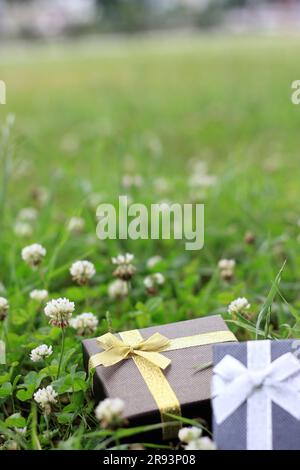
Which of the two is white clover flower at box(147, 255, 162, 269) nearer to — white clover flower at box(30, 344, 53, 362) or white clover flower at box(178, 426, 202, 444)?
white clover flower at box(30, 344, 53, 362)

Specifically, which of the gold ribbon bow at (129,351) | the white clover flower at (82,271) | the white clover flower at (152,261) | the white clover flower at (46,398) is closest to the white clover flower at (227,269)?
the white clover flower at (152,261)

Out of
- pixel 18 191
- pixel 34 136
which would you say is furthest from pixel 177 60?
pixel 18 191

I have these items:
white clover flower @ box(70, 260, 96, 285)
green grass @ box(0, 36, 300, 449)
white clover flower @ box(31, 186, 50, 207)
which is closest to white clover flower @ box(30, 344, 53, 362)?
green grass @ box(0, 36, 300, 449)

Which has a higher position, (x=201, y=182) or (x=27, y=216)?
(x=201, y=182)

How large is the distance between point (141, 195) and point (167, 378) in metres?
0.97

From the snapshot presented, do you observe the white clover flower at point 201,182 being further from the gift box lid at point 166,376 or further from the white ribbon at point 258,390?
the white ribbon at point 258,390

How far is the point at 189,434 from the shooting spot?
844 mm

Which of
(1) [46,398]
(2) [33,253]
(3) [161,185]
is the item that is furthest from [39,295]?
(3) [161,185]

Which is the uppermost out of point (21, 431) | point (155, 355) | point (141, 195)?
point (141, 195)

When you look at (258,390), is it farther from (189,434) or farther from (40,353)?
(40,353)

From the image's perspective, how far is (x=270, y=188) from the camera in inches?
75.5

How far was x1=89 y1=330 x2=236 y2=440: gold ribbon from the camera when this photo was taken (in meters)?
0.90

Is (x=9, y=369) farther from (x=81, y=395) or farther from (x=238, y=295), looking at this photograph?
(x=238, y=295)
